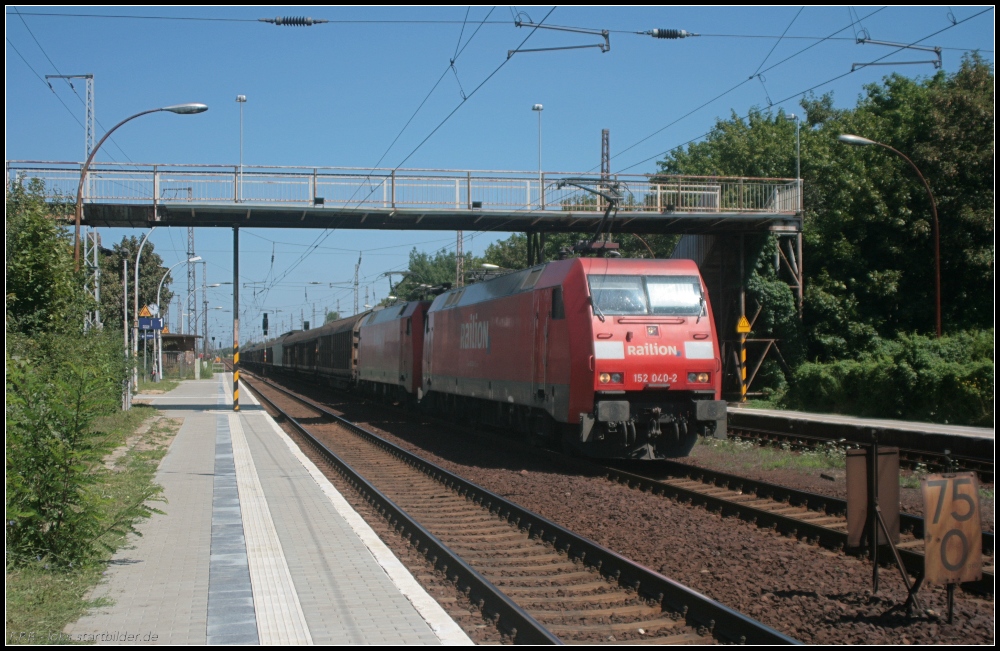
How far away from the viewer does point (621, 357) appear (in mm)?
14000

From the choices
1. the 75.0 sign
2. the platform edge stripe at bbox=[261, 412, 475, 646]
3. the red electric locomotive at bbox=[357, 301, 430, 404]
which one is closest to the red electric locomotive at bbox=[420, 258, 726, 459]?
the platform edge stripe at bbox=[261, 412, 475, 646]

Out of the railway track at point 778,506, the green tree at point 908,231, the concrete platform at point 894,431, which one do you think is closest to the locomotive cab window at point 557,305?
the railway track at point 778,506

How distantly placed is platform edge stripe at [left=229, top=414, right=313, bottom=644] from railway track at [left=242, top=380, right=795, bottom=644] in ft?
4.81

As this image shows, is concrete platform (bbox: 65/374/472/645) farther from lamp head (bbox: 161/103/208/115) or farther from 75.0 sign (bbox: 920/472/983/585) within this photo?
lamp head (bbox: 161/103/208/115)

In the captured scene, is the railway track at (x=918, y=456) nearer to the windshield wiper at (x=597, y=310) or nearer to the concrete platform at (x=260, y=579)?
the windshield wiper at (x=597, y=310)

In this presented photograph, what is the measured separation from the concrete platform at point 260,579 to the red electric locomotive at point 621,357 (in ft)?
13.5

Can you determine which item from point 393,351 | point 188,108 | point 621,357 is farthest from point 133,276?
point 621,357

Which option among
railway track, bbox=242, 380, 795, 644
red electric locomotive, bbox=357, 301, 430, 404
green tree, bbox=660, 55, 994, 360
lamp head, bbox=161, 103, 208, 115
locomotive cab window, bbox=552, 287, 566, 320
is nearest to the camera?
railway track, bbox=242, 380, 795, 644

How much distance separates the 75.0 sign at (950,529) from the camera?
20.3 feet

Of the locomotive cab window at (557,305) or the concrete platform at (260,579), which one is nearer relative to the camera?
the concrete platform at (260,579)

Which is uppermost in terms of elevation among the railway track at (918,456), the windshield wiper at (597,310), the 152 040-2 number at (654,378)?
the windshield wiper at (597,310)

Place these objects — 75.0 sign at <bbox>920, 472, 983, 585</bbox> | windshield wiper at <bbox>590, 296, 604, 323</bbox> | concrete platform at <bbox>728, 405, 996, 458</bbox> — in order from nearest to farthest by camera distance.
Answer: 1. 75.0 sign at <bbox>920, 472, 983, 585</bbox>
2. windshield wiper at <bbox>590, 296, 604, 323</bbox>
3. concrete platform at <bbox>728, 405, 996, 458</bbox>

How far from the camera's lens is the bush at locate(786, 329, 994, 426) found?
20.7m

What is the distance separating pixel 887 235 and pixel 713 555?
24014 millimetres
